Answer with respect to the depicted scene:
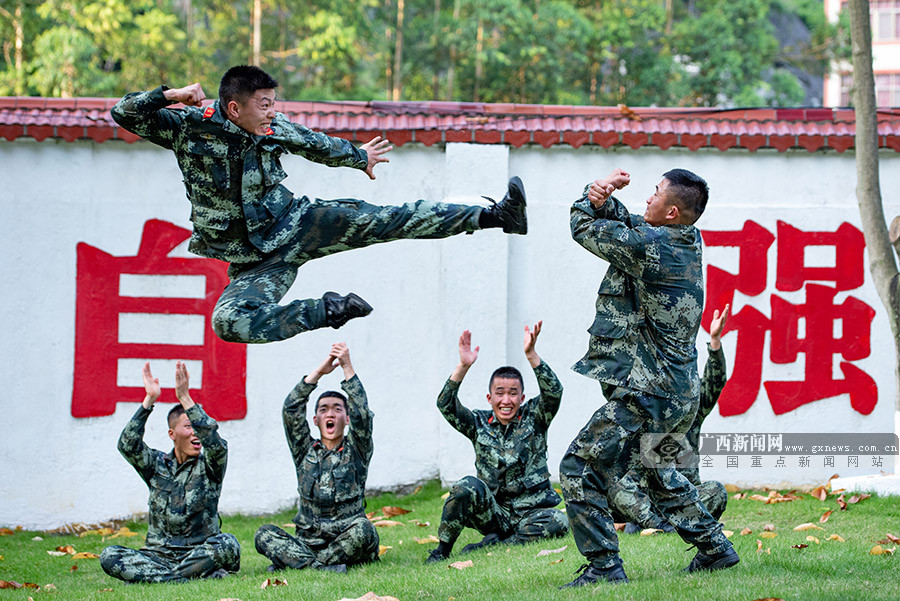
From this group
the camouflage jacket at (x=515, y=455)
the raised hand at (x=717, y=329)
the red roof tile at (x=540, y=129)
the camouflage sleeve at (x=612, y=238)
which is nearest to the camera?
the camouflage sleeve at (x=612, y=238)

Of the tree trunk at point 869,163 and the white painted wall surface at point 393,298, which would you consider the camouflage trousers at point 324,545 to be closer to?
the white painted wall surface at point 393,298

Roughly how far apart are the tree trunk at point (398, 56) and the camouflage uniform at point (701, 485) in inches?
711

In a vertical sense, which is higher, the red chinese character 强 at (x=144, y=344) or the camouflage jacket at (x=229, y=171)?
the camouflage jacket at (x=229, y=171)

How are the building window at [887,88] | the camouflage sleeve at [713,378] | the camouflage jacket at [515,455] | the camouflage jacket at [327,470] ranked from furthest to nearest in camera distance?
the building window at [887,88], the camouflage jacket at [515,455], the camouflage jacket at [327,470], the camouflage sleeve at [713,378]

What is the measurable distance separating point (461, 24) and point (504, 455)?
17.0m

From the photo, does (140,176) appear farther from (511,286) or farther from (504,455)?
(504,455)

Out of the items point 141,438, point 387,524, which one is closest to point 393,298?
point 387,524

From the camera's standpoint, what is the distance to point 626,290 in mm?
5289

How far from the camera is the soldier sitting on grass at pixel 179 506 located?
→ 6.67 metres

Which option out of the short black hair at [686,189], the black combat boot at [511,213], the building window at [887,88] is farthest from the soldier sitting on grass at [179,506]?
the building window at [887,88]

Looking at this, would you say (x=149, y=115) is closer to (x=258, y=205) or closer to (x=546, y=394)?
(x=258, y=205)

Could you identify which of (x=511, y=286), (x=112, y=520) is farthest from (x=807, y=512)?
(x=112, y=520)

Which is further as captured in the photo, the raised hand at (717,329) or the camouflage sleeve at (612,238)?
the raised hand at (717,329)

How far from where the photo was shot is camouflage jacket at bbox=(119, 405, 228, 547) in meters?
6.80
